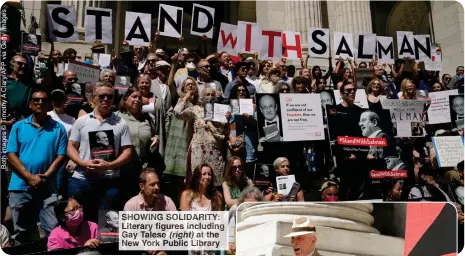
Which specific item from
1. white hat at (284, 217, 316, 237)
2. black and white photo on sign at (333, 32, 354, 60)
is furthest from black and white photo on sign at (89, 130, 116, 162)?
black and white photo on sign at (333, 32, 354, 60)

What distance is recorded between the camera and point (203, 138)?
7887mm

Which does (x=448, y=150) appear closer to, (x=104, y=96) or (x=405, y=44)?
(x=405, y=44)

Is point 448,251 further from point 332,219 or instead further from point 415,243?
point 332,219

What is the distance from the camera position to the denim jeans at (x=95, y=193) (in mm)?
6555

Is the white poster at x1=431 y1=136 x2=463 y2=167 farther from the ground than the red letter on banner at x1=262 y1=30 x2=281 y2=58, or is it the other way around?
the red letter on banner at x1=262 y1=30 x2=281 y2=58

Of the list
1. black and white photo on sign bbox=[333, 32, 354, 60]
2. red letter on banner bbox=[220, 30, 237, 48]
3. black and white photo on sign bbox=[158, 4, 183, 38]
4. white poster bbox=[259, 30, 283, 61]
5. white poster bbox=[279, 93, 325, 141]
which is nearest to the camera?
white poster bbox=[279, 93, 325, 141]

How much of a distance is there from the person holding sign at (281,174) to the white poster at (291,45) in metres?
4.31

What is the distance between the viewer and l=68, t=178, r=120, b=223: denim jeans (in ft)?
21.5

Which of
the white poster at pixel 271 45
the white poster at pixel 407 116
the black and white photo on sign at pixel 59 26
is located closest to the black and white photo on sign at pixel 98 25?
the black and white photo on sign at pixel 59 26

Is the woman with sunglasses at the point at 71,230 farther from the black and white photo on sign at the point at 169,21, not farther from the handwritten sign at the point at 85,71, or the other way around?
the black and white photo on sign at the point at 169,21

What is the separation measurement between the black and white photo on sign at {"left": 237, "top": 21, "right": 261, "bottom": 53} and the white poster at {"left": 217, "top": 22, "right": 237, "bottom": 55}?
0.70 feet

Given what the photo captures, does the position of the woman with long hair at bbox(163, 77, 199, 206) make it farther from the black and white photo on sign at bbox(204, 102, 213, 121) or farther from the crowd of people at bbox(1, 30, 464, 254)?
the black and white photo on sign at bbox(204, 102, 213, 121)

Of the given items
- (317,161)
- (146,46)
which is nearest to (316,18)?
(146,46)

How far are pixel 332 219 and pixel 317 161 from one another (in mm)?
2911
